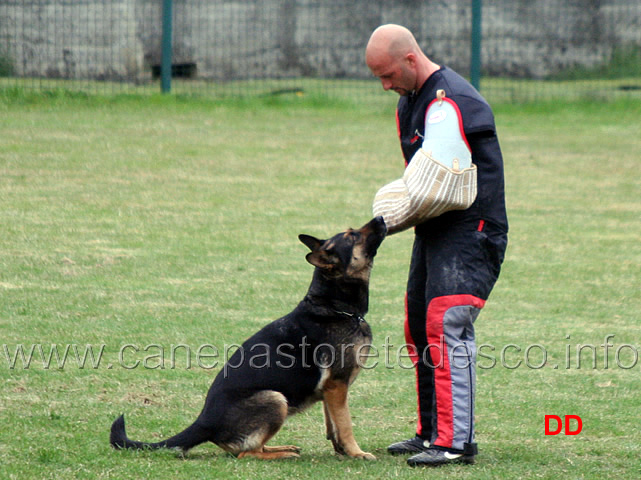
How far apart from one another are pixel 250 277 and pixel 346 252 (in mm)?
3764

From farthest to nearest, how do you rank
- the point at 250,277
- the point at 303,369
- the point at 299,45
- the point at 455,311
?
1. the point at 299,45
2. the point at 250,277
3. the point at 303,369
4. the point at 455,311

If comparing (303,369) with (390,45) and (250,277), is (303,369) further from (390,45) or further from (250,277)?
(250,277)

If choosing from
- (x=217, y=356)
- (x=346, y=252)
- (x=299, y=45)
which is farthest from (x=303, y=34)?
(x=346, y=252)

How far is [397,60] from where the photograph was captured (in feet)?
14.0

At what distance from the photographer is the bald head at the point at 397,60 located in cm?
425

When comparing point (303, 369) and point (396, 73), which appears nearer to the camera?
point (396, 73)

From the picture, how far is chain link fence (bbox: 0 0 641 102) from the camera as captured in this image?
16.2 m

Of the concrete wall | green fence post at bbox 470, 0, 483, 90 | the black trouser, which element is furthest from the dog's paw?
the concrete wall

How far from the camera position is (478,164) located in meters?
4.33

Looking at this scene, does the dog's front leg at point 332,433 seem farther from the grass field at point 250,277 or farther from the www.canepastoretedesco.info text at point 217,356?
the www.canepastoretedesco.info text at point 217,356

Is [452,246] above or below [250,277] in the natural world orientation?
above

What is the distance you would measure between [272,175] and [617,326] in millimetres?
6355

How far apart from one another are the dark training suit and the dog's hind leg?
78cm

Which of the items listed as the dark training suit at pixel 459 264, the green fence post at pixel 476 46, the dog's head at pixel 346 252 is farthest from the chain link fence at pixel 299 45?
the dark training suit at pixel 459 264
